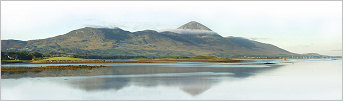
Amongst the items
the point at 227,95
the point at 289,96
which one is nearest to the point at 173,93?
the point at 227,95

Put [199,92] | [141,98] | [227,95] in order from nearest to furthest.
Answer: [141,98] → [227,95] → [199,92]

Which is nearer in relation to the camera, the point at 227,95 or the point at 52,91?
the point at 227,95

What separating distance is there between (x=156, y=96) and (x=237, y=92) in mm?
7719

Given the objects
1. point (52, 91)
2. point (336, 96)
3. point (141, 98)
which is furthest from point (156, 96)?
point (336, 96)

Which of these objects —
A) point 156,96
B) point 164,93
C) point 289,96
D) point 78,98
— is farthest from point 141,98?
point 289,96

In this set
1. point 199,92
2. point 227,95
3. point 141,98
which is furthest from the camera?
point 199,92

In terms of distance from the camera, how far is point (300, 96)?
2439 centimetres

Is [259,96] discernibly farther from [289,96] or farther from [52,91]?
[52,91]

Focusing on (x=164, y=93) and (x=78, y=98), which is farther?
(x=164, y=93)

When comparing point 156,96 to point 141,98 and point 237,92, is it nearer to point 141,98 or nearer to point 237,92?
point 141,98

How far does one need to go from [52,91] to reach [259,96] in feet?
61.8

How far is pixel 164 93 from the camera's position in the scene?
25.6m

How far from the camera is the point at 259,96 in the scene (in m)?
24.1

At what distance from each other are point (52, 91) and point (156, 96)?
10.6 m
